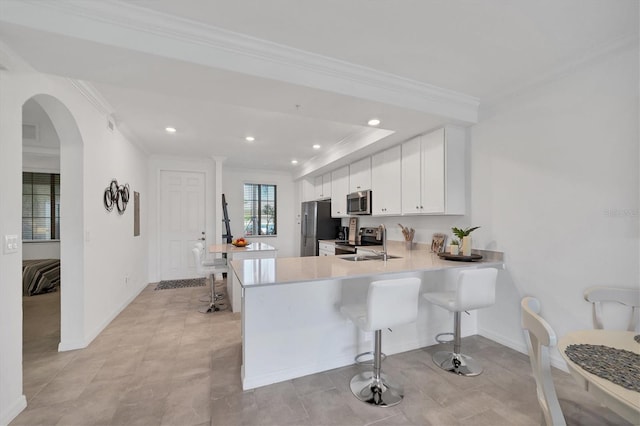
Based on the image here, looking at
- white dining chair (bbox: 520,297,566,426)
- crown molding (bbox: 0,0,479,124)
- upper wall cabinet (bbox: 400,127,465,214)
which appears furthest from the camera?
upper wall cabinet (bbox: 400,127,465,214)

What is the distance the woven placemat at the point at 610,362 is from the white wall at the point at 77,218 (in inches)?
118

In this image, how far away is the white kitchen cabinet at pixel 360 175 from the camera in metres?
4.22

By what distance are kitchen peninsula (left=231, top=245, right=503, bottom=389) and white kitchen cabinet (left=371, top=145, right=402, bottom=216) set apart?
3.91 feet

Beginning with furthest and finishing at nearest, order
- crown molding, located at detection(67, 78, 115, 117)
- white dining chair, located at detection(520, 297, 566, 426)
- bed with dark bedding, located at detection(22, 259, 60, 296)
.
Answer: bed with dark bedding, located at detection(22, 259, 60, 296) → crown molding, located at detection(67, 78, 115, 117) → white dining chair, located at detection(520, 297, 566, 426)

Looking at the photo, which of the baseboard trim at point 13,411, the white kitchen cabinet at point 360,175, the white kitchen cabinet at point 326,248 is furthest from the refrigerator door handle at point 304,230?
the baseboard trim at point 13,411

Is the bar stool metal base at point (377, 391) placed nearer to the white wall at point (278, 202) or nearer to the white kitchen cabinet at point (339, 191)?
the white kitchen cabinet at point (339, 191)

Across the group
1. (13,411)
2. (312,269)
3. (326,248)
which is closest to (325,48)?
(312,269)

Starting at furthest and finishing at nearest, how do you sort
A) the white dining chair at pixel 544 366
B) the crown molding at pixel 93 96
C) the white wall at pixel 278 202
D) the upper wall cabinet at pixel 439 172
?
the white wall at pixel 278 202
the upper wall cabinet at pixel 439 172
the crown molding at pixel 93 96
the white dining chair at pixel 544 366

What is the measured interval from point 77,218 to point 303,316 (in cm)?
232

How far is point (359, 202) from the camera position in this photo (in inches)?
Result: 172

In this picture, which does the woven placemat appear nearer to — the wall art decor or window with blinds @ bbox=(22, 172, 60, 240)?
the wall art decor

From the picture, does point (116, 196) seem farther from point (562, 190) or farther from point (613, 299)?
point (613, 299)

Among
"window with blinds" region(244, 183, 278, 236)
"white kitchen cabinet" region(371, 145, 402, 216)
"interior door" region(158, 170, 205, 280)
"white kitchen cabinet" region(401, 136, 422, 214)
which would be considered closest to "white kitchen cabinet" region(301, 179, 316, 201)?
"window with blinds" region(244, 183, 278, 236)

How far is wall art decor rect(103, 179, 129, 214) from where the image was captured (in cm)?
322
